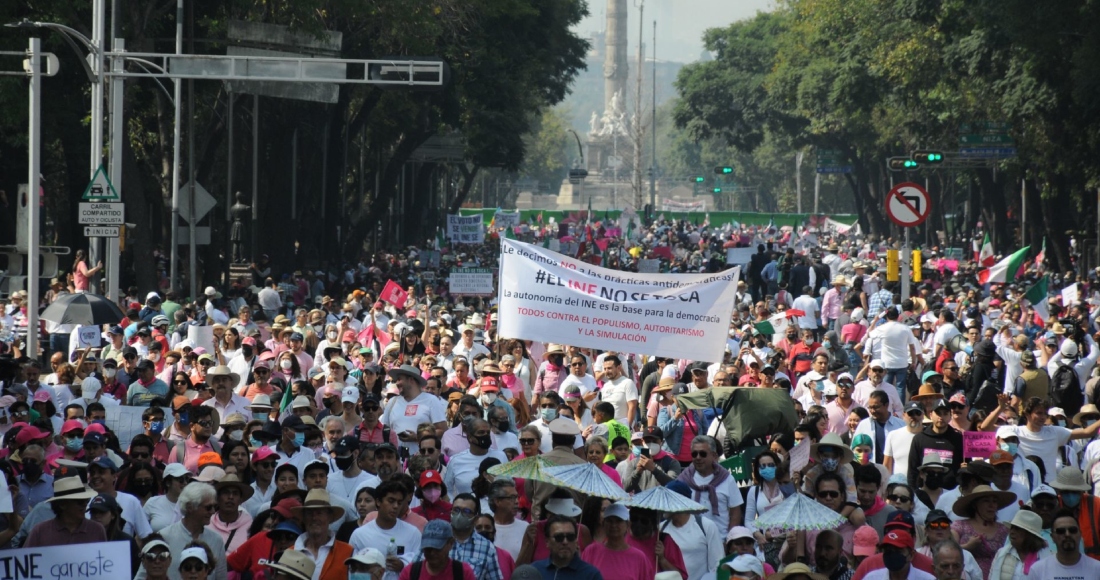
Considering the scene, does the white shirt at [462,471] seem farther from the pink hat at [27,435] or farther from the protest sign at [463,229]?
the protest sign at [463,229]

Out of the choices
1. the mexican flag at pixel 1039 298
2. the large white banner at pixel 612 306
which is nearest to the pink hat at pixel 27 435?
the large white banner at pixel 612 306

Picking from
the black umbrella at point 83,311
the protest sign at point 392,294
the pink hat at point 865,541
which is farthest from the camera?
the protest sign at point 392,294

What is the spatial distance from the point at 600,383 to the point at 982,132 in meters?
29.3

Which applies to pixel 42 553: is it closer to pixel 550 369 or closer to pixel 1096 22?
pixel 550 369

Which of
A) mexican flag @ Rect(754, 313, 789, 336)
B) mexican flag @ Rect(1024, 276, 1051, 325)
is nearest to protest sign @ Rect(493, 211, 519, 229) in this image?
mexican flag @ Rect(1024, 276, 1051, 325)

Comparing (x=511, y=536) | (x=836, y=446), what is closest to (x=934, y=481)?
(x=836, y=446)

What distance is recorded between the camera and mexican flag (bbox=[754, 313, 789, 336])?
796 inches

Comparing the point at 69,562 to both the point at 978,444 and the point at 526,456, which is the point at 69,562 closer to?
the point at 526,456

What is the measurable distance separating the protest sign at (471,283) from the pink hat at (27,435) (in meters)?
14.2

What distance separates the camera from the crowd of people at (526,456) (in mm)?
8312

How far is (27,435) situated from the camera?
10562mm

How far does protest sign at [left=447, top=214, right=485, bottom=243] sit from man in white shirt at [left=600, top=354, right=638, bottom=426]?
26.2 meters

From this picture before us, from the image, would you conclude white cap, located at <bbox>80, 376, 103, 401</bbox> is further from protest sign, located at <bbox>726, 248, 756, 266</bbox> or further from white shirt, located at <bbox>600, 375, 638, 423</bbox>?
protest sign, located at <bbox>726, 248, 756, 266</bbox>

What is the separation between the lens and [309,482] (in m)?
9.45
